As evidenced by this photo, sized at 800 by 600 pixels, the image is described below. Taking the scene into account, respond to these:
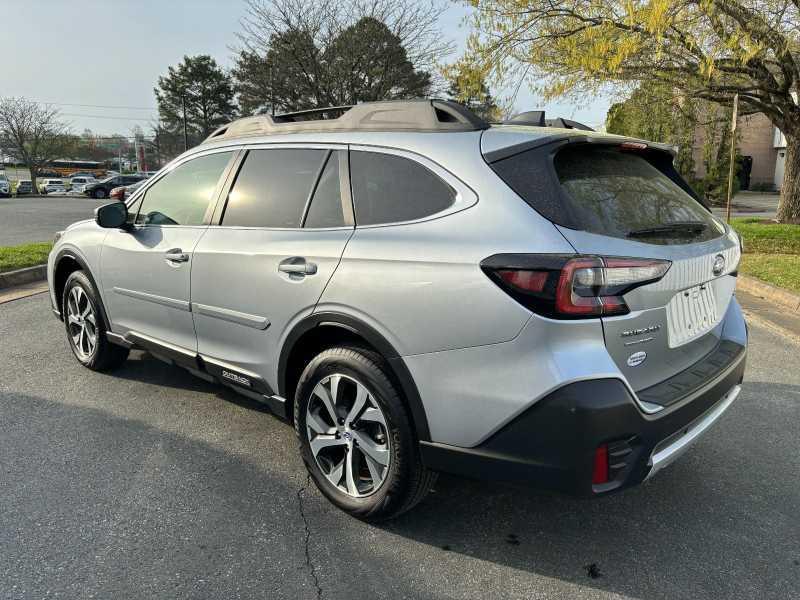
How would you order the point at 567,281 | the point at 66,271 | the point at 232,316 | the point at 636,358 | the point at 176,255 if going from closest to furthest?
the point at 567,281, the point at 636,358, the point at 232,316, the point at 176,255, the point at 66,271

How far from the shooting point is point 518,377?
2.11m

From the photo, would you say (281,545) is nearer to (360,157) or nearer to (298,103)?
(360,157)

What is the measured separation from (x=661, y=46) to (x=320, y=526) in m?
11.1

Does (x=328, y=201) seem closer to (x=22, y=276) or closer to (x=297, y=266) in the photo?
(x=297, y=266)

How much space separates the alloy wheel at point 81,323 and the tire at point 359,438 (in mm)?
2433

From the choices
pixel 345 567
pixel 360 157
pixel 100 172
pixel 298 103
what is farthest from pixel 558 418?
pixel 100 172

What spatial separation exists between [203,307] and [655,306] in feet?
7.59

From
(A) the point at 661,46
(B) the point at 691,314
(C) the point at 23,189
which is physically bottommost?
(C) the point at 23,189

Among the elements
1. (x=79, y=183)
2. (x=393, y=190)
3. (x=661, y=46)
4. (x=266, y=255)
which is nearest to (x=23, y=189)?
(x=79, y=183)

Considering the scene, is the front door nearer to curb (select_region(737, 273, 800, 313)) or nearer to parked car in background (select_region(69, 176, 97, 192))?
curb (select_region(737, 273, 800, 313))

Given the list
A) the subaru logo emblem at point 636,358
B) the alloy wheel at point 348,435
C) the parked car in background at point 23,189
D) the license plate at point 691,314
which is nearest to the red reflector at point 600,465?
the subaru logo emblem at point 636,358

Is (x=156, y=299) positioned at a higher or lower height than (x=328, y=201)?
lower

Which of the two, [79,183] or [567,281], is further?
[79,183]

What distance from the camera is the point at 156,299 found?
12.3 feet
